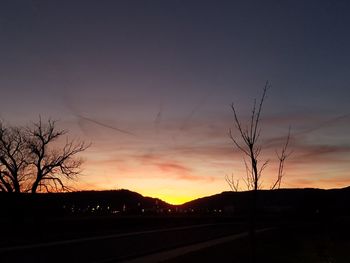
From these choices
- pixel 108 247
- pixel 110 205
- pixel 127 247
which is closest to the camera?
pixel 108 247

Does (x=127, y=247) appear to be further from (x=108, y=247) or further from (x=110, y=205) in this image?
(x=110, y=205)

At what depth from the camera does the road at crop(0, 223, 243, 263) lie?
18203mm

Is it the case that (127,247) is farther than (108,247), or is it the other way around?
(127,247)

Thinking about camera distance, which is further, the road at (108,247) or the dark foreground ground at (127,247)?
the dark foreground ground at (127,247)

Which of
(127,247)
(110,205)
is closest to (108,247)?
(127,247)

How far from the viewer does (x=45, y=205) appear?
7300 cm

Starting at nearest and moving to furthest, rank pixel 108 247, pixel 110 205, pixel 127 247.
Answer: pixel 108 247
pixel 127 247
pixel 110 205

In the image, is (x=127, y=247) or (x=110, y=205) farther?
(x=110, y=205)

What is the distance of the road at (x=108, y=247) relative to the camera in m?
18.2

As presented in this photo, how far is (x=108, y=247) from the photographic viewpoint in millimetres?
23344

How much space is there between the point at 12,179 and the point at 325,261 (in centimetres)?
3552

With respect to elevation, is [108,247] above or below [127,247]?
below

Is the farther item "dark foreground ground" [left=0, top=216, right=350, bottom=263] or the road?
"dark foreground ground" [left=0, top=216, right=350, bottom=263]

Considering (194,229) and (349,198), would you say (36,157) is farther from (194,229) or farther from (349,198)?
(349,198)
